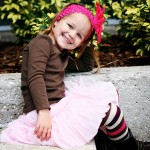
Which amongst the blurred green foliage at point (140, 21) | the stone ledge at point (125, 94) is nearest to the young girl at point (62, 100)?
the stone ledge at point (125, 94)

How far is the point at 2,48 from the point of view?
4699mm

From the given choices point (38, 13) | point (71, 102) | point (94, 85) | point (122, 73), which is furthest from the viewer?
point (38, 13)

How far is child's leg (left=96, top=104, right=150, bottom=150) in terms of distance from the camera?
2770 mm

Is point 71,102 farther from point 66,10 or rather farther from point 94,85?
point 66,10

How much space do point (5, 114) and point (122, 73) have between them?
102 cm

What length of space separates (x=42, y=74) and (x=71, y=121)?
38 centimetres

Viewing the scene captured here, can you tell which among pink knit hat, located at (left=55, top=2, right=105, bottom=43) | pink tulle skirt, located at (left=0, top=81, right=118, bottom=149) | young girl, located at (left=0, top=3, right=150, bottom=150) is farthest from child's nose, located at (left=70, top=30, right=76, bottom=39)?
pink tulle skirt, located at (left=0, top=81, right=118, bottom=149)

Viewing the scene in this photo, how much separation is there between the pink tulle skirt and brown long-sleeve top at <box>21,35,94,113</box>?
10 centimetres

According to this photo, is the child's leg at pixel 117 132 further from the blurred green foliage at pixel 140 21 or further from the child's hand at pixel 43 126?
the blurred green foliage at pixel 140 21

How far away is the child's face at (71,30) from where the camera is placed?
110 inches

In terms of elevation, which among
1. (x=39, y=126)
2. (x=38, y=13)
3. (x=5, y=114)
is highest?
(x=38, y=13)

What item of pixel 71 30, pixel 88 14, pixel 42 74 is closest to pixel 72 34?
pixel 71 30

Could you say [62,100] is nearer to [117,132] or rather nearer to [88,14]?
[117,132]

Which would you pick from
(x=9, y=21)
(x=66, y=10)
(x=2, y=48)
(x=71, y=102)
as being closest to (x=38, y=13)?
(x=2, y=48)
